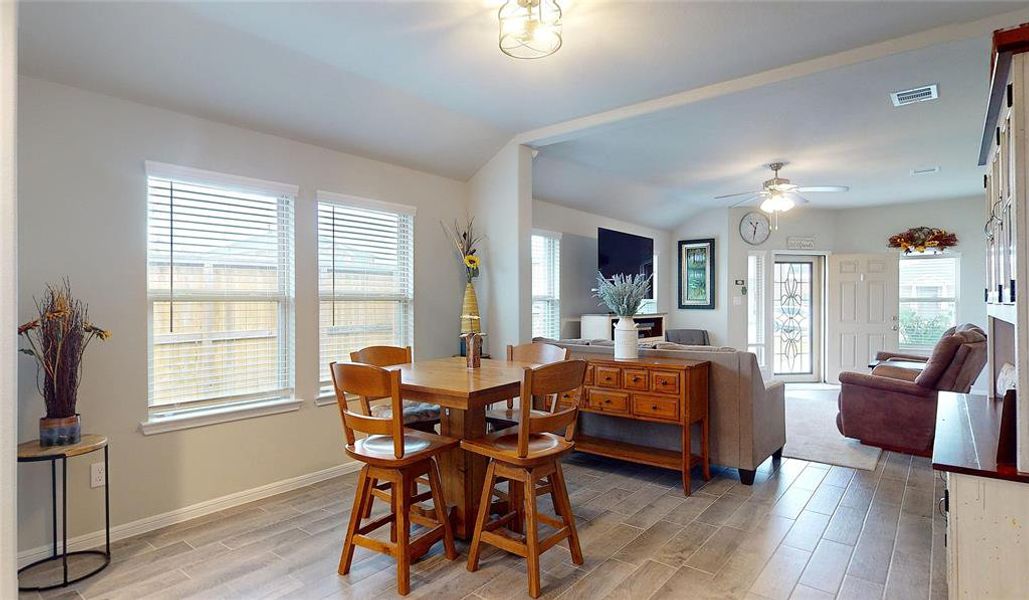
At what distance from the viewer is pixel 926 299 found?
7609 millimetres

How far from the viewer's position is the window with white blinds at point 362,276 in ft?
12.9

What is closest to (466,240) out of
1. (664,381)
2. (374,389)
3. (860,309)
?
(664,381)

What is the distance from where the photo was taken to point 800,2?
2527mm

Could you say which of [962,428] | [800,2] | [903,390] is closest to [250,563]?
[962,428]

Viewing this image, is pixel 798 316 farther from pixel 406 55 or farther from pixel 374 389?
pixel 374 389

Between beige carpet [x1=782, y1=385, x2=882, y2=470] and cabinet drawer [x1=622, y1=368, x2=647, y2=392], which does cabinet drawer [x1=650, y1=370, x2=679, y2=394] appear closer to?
cabinet drawer [x1=622, y1=368, x2=647, y2=392]

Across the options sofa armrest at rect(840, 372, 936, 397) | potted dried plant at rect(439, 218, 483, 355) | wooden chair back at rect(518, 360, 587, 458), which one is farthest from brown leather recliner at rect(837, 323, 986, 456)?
wooden chair back at rect(518, 360, 587, 458)

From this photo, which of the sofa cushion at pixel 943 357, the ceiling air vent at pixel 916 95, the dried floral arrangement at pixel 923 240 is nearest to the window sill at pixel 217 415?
the ceiling air vent at pixel 916 95

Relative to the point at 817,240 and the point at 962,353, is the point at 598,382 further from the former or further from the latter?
the point at 817,240

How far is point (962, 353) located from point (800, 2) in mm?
3206

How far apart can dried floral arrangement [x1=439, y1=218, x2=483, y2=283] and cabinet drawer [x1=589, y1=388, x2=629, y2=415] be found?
152 cm

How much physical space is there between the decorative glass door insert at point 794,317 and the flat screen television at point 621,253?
2.59 m

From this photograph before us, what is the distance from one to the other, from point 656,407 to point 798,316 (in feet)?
19.2

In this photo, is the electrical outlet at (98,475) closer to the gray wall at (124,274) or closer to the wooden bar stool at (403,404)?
the gray wall at (124,274)
